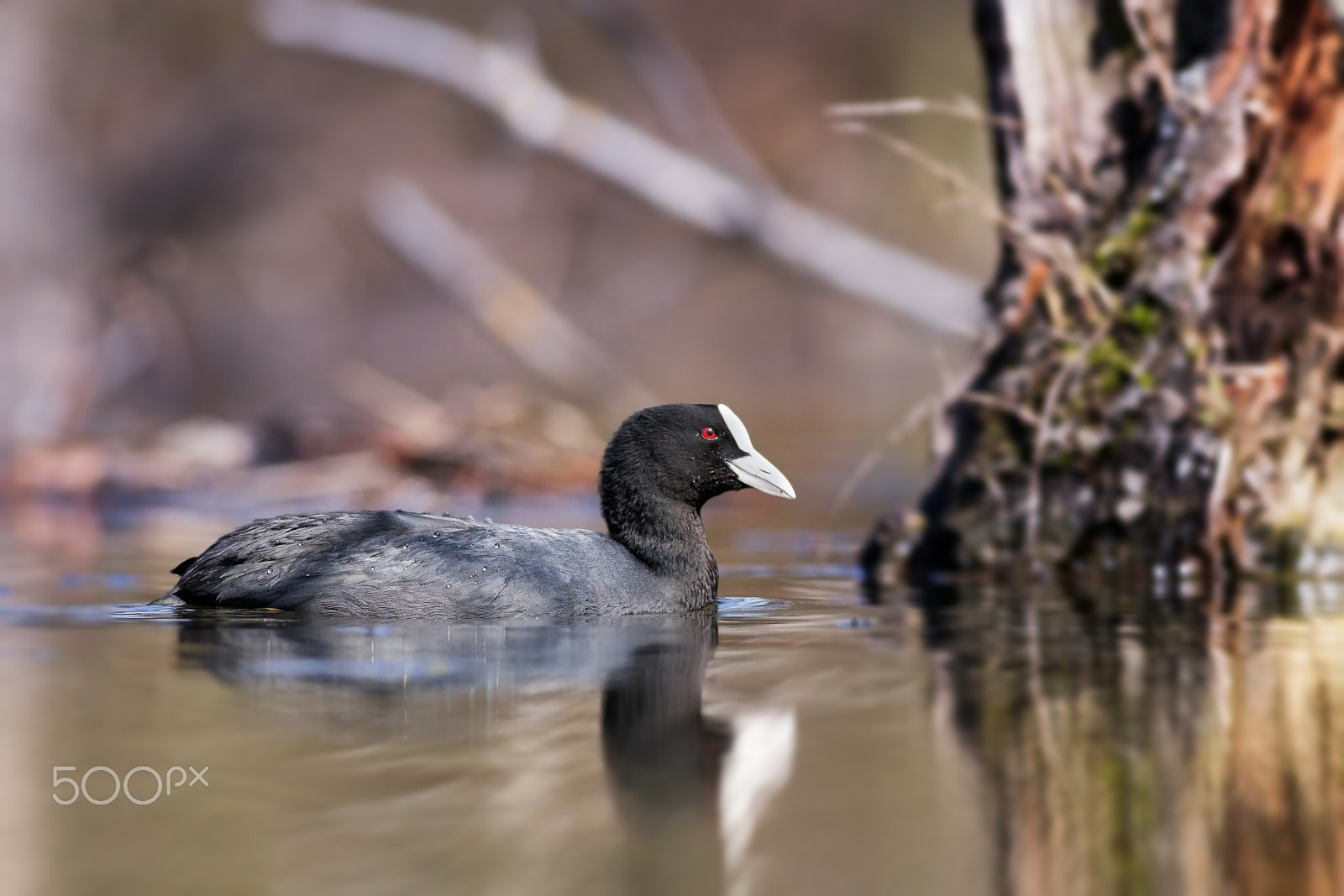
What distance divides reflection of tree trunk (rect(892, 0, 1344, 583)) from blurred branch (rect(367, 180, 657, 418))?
506cm

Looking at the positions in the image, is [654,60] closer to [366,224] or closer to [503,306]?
[503,306]

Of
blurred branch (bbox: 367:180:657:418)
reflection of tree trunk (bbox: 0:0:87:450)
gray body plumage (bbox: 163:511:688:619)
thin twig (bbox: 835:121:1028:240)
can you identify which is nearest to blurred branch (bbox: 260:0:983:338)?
blurred branch (bbox: 367:180:657:418)

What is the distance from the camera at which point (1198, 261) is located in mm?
7488

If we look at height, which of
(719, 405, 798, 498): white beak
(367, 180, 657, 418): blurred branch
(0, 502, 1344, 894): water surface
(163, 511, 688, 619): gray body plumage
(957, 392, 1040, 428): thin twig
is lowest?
(0, 502, 1344, 894): water surface

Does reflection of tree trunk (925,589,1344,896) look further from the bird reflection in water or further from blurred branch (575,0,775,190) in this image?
blurred branch (575,0,775,190)

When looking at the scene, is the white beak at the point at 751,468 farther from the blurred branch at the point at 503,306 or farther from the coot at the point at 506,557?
the blurred branch at the point at 503,306

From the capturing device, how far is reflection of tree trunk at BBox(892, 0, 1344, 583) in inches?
291

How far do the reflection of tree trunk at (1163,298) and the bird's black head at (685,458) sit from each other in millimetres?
1037

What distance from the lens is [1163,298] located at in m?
7.55

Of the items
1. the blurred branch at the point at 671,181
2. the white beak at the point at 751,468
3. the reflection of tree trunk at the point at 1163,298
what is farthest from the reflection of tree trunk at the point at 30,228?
the reflection of tree trunk at the point at 1163,298

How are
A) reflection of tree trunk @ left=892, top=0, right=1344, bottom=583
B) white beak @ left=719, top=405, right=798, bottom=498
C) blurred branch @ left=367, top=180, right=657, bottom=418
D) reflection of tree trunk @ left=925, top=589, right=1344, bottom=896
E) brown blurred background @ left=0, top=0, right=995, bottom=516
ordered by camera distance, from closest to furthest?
1. reflection of tree trunk @ left=925, top=589, right=1344, bottom=896
2. white beak @ left=719, top=405, right=798, bottom=498
3. reflection of tree trunk @ left=892, top=0, right=1344, bottom=583
4. blurred branch @ left=367, top=180, right=657, bottom=418
5. brown blurred background @ left=0, top=0, right=995, bottom=516

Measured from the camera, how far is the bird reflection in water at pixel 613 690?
3.63 meters

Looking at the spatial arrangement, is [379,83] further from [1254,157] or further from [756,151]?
[1254,157]

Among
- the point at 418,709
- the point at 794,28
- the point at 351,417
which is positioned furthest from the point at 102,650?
the point at 794,28
